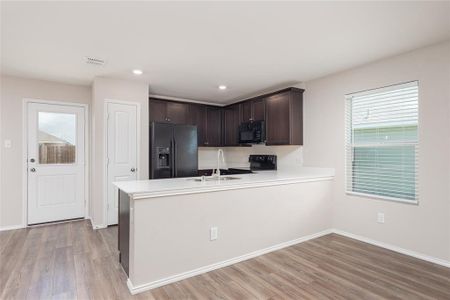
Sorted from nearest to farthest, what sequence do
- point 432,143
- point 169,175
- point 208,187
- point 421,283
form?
point 421,283 < point 208,187 < point 432,143 < point 169,175

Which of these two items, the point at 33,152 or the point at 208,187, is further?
the point at 33,152

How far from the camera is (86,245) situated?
309 cm

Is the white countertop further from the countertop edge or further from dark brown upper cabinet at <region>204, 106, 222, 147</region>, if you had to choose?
dark brown upper cabinet at <region>204, 106, 222, 147</region>

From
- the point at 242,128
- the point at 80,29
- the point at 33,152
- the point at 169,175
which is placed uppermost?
the point at 80,29

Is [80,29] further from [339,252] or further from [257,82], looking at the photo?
[339,252]

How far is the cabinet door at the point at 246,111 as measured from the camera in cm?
486

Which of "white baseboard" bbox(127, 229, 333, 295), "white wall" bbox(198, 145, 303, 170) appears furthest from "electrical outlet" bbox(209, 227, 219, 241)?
"white wall" bbox(198, 145, 303, 170)

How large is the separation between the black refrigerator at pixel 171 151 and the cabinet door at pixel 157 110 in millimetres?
702

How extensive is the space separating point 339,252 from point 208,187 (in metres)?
1.82

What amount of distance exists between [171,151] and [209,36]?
2.10 meters

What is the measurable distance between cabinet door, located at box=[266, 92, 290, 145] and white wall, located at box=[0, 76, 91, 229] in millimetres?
3835

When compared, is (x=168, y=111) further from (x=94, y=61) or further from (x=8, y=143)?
(x=8, y=143)

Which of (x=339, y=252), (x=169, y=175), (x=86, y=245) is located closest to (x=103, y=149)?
(x=169, y=175)

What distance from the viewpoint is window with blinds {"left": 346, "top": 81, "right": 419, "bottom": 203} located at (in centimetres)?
288
